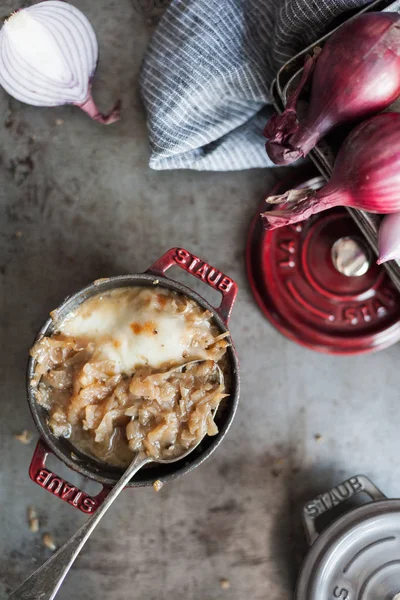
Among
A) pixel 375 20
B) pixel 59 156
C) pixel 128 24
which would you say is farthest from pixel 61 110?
pixel 375 20

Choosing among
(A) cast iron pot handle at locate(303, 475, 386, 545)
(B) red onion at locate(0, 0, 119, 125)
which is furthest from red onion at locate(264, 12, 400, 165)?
(A) cast iron pot handle at locate(303, 475, 386, 545)

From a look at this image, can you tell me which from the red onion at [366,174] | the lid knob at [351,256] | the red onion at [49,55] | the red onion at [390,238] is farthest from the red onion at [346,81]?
the red onion at [49,55]

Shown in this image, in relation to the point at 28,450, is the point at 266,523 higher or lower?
lower

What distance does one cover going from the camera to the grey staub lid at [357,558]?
3.90 ft

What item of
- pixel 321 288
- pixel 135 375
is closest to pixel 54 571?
pixel 135 375

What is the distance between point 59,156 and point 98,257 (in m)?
0.24

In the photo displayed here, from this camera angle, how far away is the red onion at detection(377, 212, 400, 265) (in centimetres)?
104

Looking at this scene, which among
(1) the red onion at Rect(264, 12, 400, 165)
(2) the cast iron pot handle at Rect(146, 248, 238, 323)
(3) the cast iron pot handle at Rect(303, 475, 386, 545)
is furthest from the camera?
(3) the cast iron pot handle at Rect(303, 475, 386, 545)

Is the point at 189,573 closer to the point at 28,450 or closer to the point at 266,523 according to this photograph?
the point at 266,523

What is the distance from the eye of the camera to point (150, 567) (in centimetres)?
130

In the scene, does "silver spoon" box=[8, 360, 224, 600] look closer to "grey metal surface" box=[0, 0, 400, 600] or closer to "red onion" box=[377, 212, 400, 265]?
"grey metal surface" box=[0, 0, 400, 600]

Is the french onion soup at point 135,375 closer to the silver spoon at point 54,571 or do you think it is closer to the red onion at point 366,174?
the silver spoon at point 54,571

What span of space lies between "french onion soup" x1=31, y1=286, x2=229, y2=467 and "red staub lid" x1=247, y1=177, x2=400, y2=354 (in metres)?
0.25

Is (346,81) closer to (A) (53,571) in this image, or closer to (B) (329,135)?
(B) (329,135)
